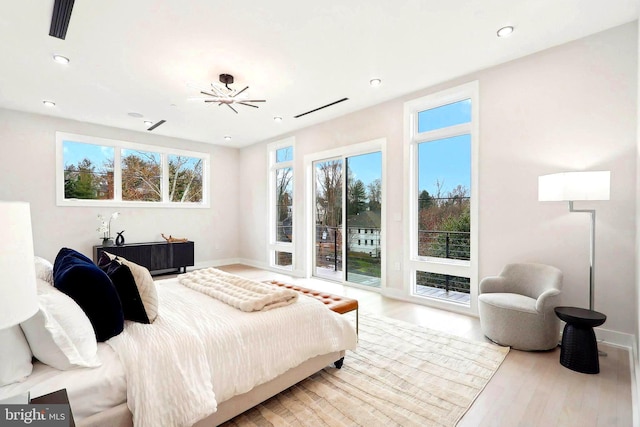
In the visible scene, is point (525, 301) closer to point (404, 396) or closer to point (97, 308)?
point (404, 396)

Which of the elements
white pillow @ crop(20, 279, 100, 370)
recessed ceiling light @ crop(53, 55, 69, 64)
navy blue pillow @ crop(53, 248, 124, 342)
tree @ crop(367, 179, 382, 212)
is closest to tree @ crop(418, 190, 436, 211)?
tree @ crop(367, 179, 382, 212)

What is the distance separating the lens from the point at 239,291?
2.40 metres

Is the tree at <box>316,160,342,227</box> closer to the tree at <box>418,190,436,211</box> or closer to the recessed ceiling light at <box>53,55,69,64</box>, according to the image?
the tree at <box>418,190,436,211</box>

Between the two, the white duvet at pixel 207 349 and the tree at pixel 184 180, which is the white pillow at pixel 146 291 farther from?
the tree at pixel 184 180

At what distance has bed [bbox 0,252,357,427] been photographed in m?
1.31

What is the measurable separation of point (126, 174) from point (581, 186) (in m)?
7.13

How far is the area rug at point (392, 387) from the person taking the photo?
73.2 inches

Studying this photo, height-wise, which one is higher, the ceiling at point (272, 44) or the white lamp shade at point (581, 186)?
the ceiling at point (272, 44)

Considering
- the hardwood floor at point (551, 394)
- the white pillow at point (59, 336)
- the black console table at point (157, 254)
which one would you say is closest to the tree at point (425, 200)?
the hardwood floor at point (551, 394)

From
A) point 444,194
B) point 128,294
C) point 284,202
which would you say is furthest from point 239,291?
point 284,202

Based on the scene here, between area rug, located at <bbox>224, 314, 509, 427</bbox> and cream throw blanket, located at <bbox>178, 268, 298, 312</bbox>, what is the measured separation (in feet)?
2.11

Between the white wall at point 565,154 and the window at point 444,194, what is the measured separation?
0.51 feet

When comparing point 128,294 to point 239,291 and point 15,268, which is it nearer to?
point 239,291

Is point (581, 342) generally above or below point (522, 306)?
below
